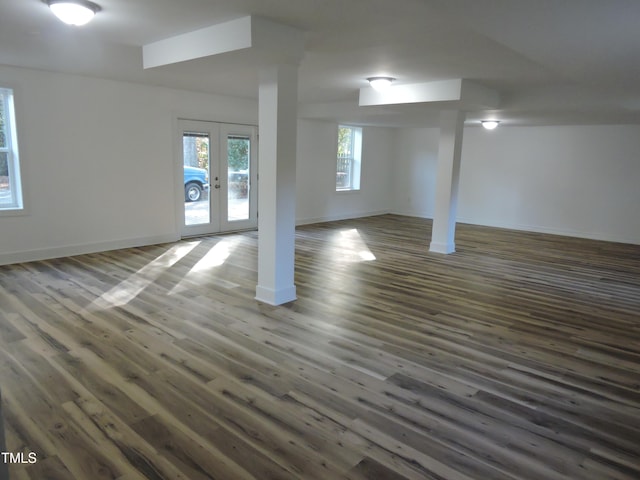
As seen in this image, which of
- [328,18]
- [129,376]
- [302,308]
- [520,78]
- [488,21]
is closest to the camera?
[488,21]

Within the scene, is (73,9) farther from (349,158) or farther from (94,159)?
(349,158)

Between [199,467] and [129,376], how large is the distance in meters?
1.11

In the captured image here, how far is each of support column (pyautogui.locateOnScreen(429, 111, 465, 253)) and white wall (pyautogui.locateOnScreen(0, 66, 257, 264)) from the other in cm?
396

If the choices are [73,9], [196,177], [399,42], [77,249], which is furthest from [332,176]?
[73,9]

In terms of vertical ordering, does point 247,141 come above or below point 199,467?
above

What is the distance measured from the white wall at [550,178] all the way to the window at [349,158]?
5.52 ft

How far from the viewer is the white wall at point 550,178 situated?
909cm

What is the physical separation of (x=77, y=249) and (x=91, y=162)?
1240 millimetres

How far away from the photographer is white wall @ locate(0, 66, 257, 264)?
18.6 feet

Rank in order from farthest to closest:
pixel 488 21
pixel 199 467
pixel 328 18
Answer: pixel 328 18
pixel 488 21
pixel 199 467

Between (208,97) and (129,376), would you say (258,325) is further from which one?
(208,97)

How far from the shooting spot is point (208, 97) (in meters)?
7.52

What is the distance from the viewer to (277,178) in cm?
428

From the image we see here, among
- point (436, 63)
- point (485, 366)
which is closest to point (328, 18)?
point (436, 63)
